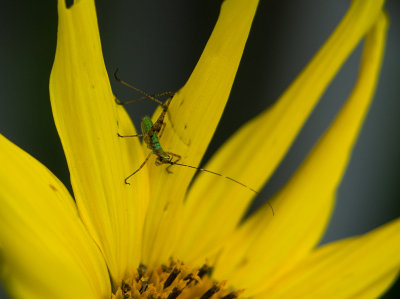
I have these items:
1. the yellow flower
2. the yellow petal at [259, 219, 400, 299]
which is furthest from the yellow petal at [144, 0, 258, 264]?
the yellow petal at [259, 219, 400, 299]

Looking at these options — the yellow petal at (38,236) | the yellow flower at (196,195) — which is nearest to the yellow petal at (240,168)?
the yellow flower at (196,195)

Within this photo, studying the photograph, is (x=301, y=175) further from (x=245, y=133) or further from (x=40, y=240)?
(x=40, y=240)

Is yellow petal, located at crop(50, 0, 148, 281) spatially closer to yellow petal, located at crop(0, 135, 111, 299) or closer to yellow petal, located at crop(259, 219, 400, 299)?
yellow petal, located at crop(0, 135, 111, 299)

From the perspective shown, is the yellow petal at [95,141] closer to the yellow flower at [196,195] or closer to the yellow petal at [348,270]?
the yellow flower at [196,195]

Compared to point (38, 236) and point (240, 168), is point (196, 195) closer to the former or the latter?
point (240, 168)

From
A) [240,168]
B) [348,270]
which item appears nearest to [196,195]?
[240,168]

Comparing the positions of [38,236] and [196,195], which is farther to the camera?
[196,195]
